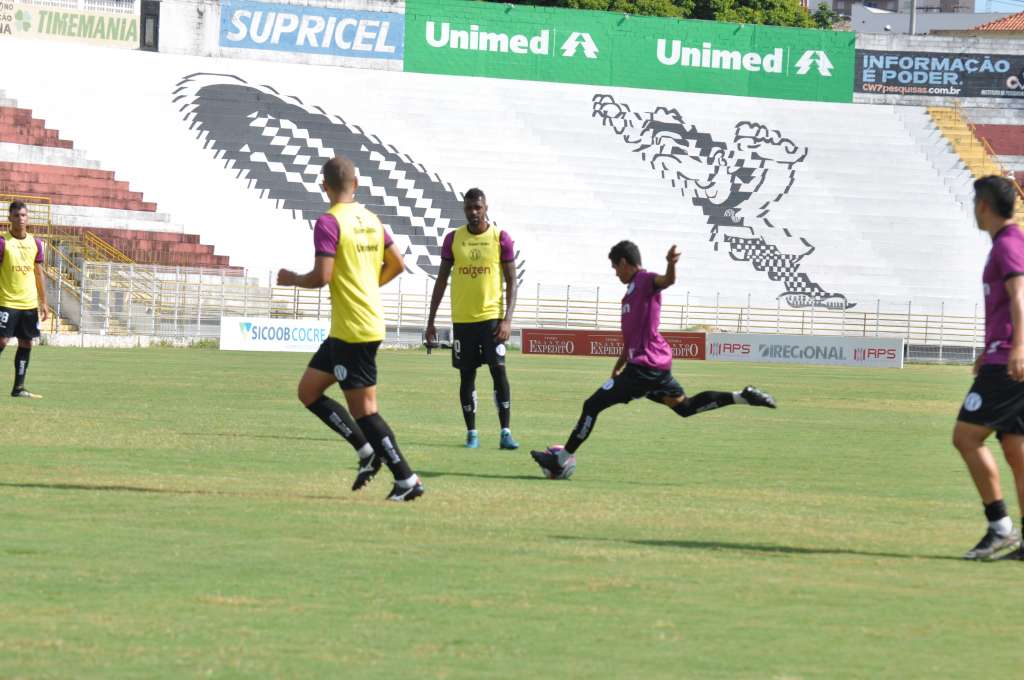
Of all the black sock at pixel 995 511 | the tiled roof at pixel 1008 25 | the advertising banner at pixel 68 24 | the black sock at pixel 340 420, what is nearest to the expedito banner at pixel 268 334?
the advertising banner at pixel 68 24

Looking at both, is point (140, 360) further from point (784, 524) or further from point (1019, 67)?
point (1019, 67)

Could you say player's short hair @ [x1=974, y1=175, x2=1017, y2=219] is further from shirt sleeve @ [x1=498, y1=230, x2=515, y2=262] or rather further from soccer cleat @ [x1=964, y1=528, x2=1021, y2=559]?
shirt sleeve @ [x1=498, y1=230, x2=515, y2=262]

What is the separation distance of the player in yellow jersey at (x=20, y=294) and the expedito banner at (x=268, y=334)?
1799 cm

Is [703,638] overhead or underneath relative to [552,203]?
underneath

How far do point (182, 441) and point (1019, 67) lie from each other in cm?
5121

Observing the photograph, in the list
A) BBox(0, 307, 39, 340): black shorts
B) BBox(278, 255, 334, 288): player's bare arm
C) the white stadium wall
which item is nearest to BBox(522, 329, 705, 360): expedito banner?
the white stadium wall

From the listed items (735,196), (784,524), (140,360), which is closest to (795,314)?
(735,196)

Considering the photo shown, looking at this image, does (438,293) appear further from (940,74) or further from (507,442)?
(940,74)

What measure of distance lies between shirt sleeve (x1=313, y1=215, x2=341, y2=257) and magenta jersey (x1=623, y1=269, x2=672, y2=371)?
2.95 metres

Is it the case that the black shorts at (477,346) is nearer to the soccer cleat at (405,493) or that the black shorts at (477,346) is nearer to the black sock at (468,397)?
the black sock at (468,397)

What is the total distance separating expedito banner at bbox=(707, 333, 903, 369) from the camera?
41.2 m

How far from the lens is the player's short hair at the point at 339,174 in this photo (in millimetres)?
9320

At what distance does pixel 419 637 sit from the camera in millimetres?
5770

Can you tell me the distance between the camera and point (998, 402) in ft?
26.1
